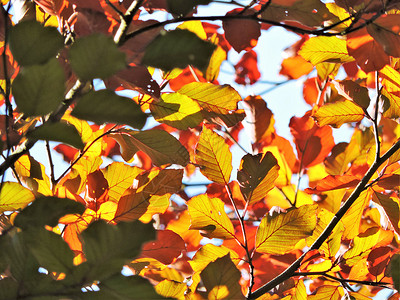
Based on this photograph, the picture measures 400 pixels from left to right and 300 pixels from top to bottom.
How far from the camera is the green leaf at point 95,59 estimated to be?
0.35 m

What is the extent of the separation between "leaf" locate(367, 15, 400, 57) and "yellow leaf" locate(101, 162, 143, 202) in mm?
425

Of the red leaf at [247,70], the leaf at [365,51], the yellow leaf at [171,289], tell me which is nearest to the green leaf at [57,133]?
the yellow leaf at [171,289]

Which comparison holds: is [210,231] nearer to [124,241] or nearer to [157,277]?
[157,277]

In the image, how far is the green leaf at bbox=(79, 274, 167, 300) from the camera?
0.33 meters

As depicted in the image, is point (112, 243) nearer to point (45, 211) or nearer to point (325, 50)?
point (45, 211)

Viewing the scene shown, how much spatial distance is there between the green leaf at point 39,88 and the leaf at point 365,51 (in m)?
0.48

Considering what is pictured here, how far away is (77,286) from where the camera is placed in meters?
0.34

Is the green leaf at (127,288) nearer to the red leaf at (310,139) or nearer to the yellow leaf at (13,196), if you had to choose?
the yellow leaf at (13,196)

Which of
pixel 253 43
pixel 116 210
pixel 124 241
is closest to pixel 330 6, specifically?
pixel 253 43

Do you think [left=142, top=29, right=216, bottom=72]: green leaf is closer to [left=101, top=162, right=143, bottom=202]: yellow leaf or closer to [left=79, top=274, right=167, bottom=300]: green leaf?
[left=79, top=274, right=167, bottom=300]: green leaf

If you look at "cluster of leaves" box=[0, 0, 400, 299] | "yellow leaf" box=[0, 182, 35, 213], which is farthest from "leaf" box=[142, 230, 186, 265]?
"yellow leaf" box=[0, 182, 35, 213]

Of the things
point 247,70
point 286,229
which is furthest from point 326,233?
point 247,70

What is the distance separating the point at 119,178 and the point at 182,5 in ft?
1.37

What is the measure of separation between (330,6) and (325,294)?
0.48 metres
